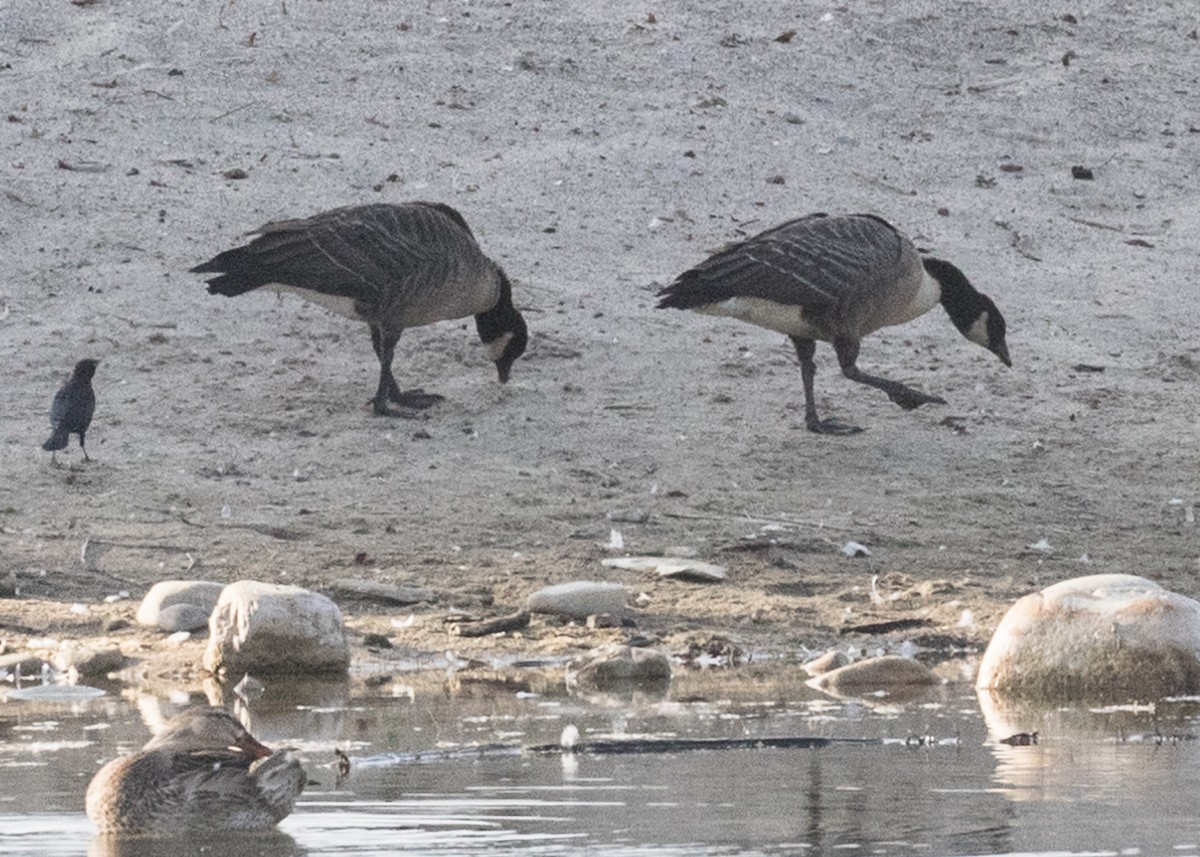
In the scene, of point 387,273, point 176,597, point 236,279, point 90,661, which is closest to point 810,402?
point 387,273

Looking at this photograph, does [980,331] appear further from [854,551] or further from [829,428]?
[854,551]

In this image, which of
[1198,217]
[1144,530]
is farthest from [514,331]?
[1198,217]

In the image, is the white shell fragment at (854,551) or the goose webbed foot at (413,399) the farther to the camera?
the goose webbed foot at (413,399)

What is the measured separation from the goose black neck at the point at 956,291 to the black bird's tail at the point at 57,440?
4.92 m

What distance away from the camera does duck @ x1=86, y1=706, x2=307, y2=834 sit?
5414mm

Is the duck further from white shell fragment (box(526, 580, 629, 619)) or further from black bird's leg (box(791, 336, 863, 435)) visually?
black bird's leg (box(791, 336, 863, 435))

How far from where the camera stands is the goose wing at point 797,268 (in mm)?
12695

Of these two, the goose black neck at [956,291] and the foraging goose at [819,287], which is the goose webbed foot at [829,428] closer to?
the foraging goose at [819,287]

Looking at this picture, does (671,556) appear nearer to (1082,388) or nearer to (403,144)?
(1082,388)

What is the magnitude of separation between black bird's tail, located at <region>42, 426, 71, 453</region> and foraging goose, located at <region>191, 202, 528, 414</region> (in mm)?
1342

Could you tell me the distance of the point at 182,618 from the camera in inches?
366

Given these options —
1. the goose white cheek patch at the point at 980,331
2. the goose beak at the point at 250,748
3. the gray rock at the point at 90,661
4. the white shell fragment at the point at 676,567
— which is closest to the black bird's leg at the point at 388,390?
the white shell fragment at the point at 676,567

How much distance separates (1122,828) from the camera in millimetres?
5414

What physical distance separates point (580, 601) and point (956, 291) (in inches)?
186
